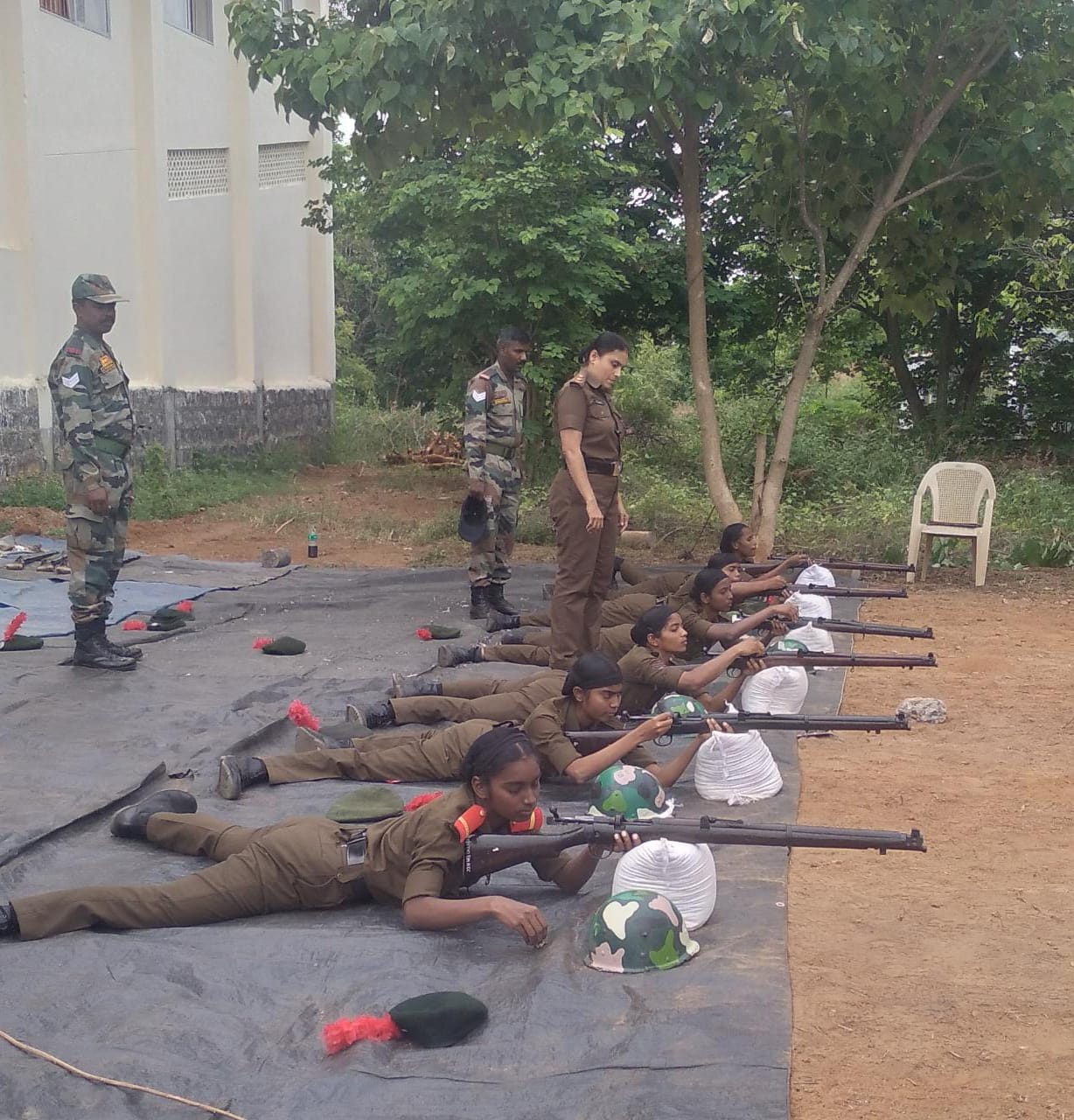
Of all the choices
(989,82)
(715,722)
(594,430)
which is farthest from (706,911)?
(989,82)

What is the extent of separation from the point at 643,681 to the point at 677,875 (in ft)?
6.48

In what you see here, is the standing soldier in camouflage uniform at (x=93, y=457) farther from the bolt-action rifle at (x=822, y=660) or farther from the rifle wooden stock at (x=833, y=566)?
the rifle wooden stock at (x=833, y=566)

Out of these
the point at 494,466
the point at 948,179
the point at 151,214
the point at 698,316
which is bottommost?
the point at 494,466

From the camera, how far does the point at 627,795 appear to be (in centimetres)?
432

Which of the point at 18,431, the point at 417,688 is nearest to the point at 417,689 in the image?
the point at 417,688

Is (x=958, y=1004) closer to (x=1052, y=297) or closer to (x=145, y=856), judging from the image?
(x=145, y=856)

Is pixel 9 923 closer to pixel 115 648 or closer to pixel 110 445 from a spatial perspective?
pixel 115 648

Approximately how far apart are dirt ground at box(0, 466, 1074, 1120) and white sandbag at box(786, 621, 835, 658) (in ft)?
0.82

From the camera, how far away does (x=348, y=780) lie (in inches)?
198

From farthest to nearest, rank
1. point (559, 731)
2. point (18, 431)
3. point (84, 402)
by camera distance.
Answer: point (18, 431) < point (84, 402) < point (559, 731)

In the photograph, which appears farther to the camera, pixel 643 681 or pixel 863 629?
pixel 863 629

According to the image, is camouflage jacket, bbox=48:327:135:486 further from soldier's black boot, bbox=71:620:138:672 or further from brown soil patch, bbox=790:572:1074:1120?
brown soil patch, bbox=790:572:1074:1120

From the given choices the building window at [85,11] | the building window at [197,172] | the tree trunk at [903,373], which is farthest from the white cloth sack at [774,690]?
the building window at [197,172]

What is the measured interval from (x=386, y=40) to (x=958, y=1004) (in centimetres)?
668
